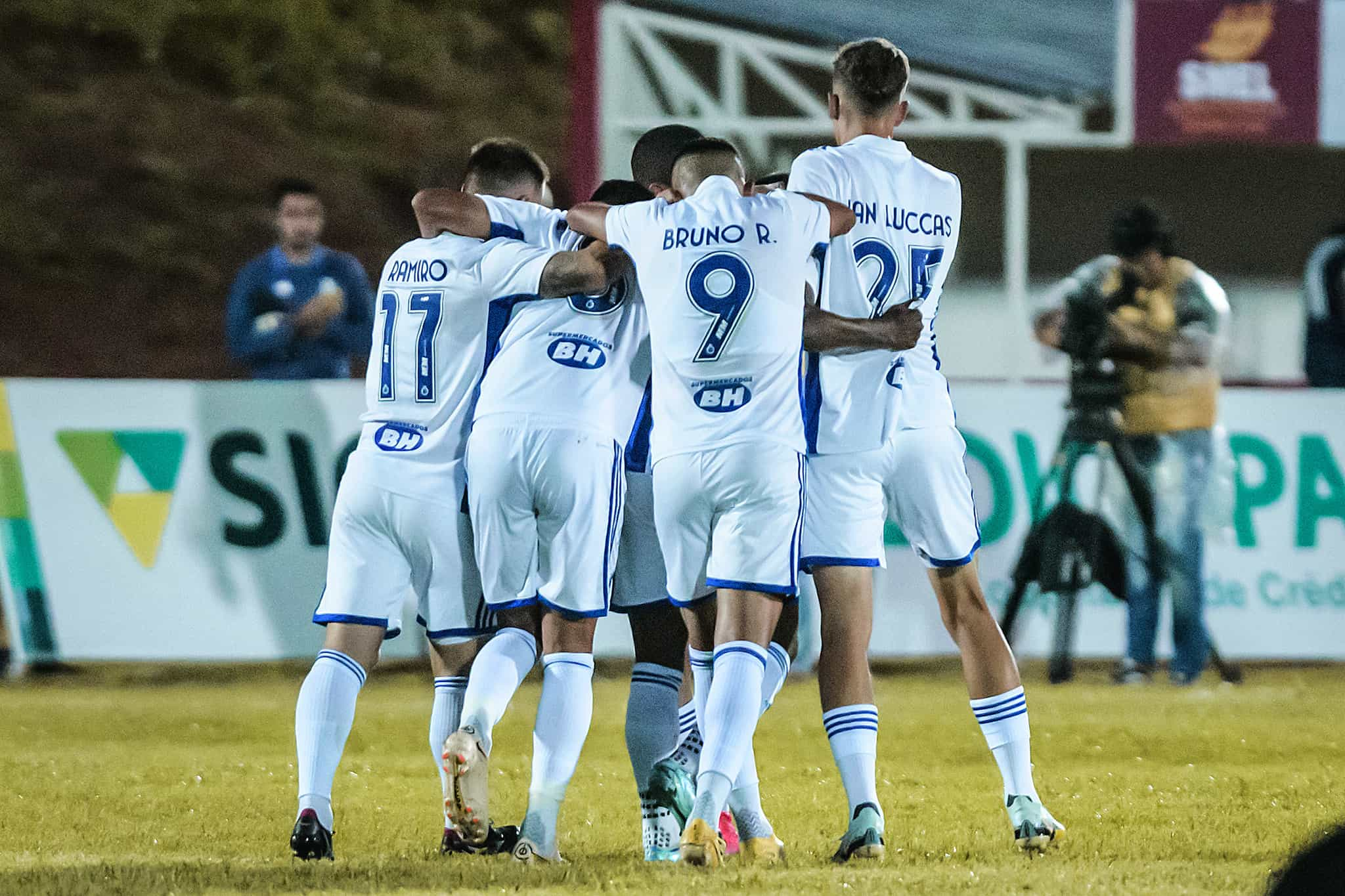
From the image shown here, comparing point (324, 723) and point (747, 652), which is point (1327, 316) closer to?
point (747, 652)

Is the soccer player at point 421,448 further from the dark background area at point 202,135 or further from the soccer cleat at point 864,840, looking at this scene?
the dark background area at point 202,135

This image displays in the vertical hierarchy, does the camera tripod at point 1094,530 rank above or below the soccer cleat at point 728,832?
above

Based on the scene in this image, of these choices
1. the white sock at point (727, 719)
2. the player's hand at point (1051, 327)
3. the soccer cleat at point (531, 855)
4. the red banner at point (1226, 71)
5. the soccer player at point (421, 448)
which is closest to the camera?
the white sock at point (727, 719)

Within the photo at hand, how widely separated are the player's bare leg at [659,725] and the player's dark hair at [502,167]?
1.29 m

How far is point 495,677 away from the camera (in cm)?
530

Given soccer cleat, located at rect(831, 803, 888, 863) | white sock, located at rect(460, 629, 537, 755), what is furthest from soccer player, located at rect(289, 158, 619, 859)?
soccer cleat, located at rect(831, 803, 888, 863)

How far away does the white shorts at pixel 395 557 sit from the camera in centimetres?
545

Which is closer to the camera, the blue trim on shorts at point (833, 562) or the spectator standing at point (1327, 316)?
the blue trim on shorts at point (833, 562)

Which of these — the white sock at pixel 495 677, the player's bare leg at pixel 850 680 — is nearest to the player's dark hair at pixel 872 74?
the player's bare leg at pixel 850 680

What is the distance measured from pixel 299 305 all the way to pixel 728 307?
17.3 ft

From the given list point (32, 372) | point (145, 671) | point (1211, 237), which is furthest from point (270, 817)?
point (32, 372)

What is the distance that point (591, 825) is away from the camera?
599 cm

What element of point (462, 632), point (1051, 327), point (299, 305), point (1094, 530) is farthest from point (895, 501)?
point (299, 305)

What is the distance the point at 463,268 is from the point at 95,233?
20431mm
